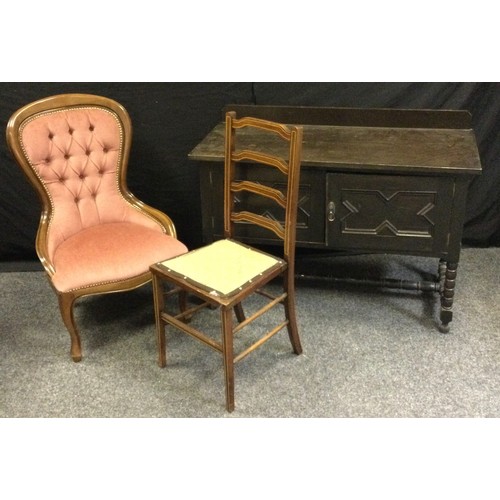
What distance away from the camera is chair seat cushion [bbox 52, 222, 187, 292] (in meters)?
2.29

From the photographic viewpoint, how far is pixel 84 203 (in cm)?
261

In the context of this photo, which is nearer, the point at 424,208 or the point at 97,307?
the point at 424,208

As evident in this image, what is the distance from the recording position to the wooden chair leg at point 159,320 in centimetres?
224

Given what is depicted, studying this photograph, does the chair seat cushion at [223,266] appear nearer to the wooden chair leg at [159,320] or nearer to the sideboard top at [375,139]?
the wooden chair leg at [159,320]

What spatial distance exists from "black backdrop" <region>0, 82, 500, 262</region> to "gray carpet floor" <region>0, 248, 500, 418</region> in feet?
1.19

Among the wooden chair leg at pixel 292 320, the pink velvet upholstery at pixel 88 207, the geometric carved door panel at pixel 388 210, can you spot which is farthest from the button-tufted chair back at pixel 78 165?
the geometric carved door panel at pixel 388 210

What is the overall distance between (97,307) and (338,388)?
1.19m

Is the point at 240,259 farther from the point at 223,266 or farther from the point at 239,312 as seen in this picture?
the point at 239,312

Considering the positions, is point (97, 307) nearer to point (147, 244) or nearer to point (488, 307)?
point (147, 244)

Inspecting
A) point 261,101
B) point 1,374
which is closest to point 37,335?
point 1,374

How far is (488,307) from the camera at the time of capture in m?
2.67

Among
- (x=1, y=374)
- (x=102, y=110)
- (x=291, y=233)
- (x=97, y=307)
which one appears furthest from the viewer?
(x=97, y=307)

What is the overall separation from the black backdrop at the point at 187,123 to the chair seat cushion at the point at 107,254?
21.8 inches

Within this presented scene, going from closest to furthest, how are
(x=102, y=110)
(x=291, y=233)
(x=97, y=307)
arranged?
(x=291, y=233), (x=102, y=110), (x=97, y=307)
